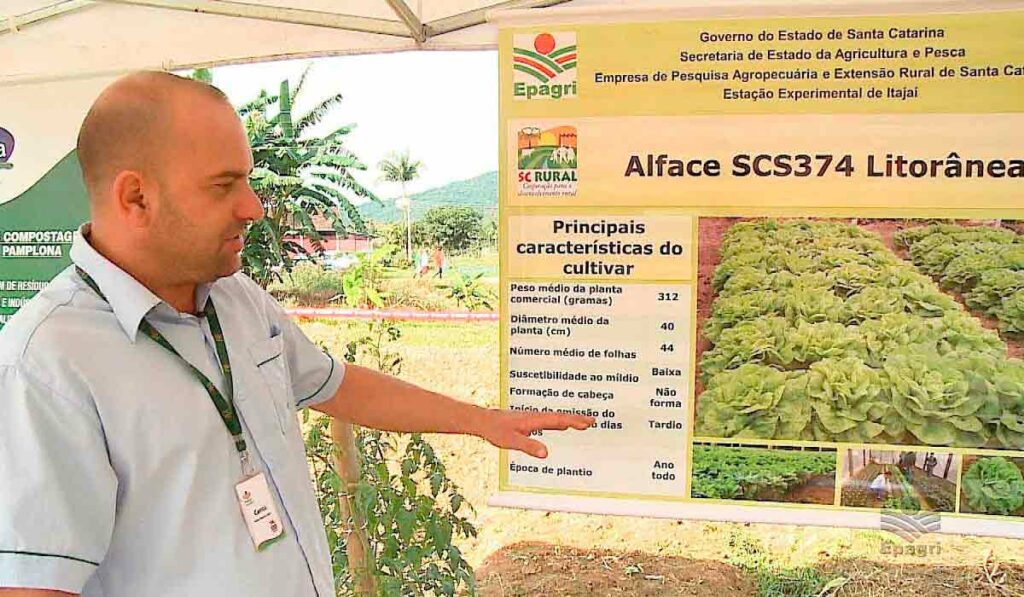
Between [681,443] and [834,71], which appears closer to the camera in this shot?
[834,71]

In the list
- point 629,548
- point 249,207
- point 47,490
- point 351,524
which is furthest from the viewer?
point 629,548

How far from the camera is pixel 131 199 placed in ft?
3.62

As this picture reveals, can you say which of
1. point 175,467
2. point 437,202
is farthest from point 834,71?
point 437,202

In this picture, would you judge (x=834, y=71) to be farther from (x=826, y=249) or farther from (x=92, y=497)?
(x=92, y=497)

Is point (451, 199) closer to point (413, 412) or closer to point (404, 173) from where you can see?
point (404, 173)

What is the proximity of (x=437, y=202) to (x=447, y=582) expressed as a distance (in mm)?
1899

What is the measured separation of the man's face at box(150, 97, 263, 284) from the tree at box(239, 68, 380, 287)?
2.61 metres

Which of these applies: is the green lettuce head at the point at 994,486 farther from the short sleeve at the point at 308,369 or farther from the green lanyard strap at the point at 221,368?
the green lanyard strap at the point at 221,368

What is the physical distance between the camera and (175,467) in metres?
1.09

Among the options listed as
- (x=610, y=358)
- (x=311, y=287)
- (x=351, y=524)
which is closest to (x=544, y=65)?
(x=610, y=358)

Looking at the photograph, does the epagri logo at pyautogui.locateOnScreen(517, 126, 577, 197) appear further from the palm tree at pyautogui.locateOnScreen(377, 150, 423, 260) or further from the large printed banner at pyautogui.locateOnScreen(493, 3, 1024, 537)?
the palm tree at pyautogui.locateOnScreen(377, 150, 423, 260)

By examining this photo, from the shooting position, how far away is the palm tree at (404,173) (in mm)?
4020

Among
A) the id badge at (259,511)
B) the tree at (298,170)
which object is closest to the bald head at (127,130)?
the id badge at (259,511)

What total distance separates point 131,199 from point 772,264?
1.40 meters
